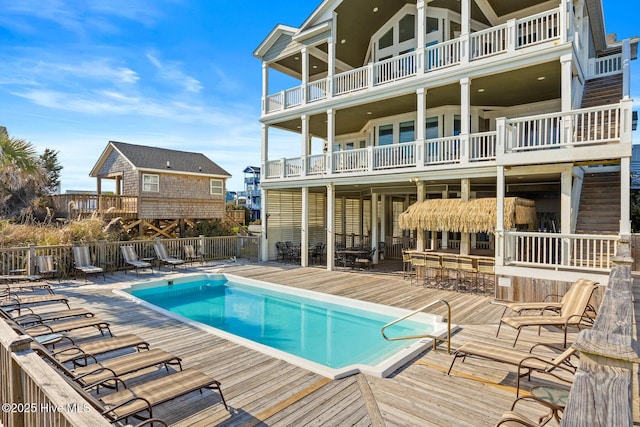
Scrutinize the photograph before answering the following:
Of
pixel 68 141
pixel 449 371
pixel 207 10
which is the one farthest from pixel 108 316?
pixel 68 141

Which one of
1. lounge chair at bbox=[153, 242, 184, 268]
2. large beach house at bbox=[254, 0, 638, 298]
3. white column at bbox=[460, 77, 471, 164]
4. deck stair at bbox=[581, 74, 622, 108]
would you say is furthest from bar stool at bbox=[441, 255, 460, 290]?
lounge chair at bbox=[153, 242, 184, 268]

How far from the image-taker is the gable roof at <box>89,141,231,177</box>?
70.0ft

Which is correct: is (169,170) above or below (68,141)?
below

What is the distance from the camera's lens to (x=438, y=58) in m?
11.7

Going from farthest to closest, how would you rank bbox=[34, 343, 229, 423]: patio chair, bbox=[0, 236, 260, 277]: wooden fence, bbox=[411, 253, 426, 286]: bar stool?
bbox=[0, 236, 260, 277]: wooden fence, bbox=[411, 253, 426, 286]: bar stool, bbox=[34, 343, 229, 423]: patio chair

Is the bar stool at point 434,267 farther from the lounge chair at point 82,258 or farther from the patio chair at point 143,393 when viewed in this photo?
the lounge chair at point 82,258

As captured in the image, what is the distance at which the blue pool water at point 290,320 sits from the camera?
713cm

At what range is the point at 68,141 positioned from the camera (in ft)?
100

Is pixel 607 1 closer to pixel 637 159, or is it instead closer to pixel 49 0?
pixel 637 159

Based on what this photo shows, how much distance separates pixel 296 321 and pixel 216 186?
1750cm

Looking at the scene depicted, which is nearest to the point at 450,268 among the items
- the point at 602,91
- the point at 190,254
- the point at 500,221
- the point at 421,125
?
the point at 500,221

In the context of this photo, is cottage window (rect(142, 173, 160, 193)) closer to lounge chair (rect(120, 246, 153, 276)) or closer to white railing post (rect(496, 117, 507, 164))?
lounge chair (rect(120, 246, 153, 276))

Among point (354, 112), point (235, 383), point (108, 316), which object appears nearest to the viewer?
point (235, 383)

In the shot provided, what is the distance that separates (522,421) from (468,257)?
25.9 feet
